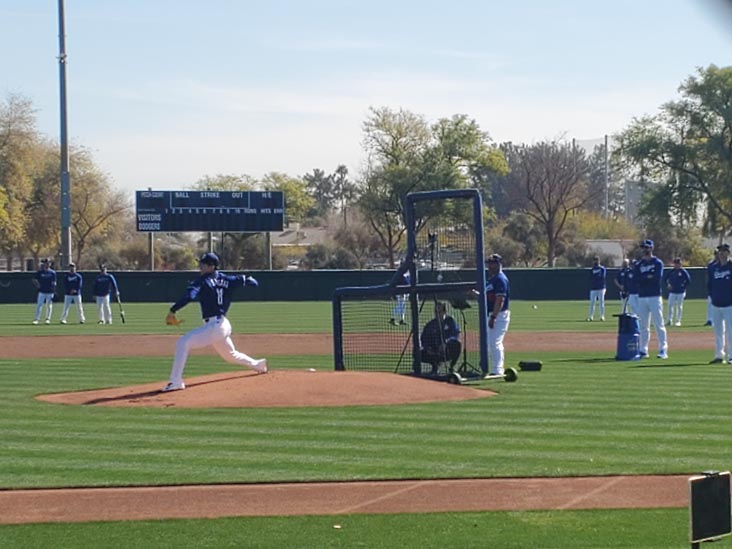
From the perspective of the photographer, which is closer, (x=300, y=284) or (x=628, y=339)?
(x=628, y=339)

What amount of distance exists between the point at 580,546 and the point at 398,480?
2455 millimetres

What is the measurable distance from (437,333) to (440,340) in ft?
0.37

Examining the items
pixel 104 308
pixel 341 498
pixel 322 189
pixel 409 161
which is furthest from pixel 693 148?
pixel 322 189

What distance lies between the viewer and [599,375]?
18.0m

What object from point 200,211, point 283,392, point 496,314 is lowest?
point 283,392

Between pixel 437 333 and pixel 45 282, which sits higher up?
pixel 45 282

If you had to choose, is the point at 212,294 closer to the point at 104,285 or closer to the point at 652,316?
the point at 652,316

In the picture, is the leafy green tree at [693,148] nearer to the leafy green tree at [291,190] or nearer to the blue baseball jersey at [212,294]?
the leafy green tree at [291,190]

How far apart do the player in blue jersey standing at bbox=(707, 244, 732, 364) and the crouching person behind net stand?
5.17 metres

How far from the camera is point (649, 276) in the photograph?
21250 millimetres

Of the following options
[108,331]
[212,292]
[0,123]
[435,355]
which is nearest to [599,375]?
[435,355]

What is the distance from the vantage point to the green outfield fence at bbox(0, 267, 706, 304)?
173 ft

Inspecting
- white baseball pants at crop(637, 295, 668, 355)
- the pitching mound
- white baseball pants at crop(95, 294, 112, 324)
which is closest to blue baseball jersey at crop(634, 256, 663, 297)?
white baseball pants at crop(637, 295, 668, 355)

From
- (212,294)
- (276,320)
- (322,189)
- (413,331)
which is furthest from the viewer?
(322,189)
